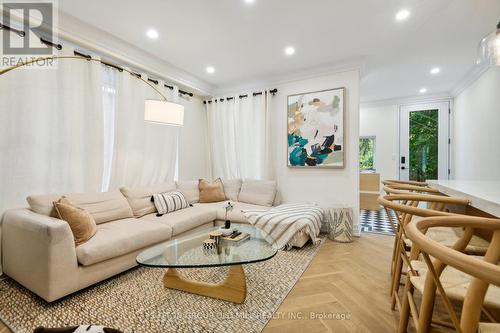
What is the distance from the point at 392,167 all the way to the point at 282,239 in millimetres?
4082

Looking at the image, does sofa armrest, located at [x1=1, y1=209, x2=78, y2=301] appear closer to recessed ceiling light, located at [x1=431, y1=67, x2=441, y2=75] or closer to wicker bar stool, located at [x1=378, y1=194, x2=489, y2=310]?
wicker bar stool, located at [x1=378, y1=194, x2=489, y2=310]

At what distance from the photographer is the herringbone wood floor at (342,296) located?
64.3 inches

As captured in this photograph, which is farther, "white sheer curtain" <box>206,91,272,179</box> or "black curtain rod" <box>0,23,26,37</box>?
"white sheer curtain" <box>206,91,272,179</box>

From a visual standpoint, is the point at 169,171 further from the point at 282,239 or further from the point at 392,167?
the point at 392,167

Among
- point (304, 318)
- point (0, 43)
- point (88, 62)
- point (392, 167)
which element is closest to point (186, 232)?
point (304, 318)

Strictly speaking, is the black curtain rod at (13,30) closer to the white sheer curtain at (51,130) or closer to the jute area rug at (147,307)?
the white sheer curtain at (51,130)

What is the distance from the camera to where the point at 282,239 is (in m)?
2.99

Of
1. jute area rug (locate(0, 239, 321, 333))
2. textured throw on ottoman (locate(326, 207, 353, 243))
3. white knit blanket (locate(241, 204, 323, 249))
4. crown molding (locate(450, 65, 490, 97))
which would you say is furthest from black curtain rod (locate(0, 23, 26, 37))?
crown molding (locate(450, 65, 490, 97))

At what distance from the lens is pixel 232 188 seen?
4.31 meters

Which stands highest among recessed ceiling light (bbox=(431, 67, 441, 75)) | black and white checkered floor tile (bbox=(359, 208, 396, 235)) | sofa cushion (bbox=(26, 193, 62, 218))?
recessed ceiling light (bbox=(431, 67, 441, 75))

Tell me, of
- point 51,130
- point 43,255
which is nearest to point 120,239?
point 43,255

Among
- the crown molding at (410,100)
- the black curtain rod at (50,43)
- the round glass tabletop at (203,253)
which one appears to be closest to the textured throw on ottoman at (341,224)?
the round glass tabletop at (203,253)

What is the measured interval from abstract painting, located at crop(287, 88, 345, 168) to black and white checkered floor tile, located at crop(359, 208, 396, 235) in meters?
1.26

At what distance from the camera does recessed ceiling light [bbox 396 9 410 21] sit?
94.1 inches
